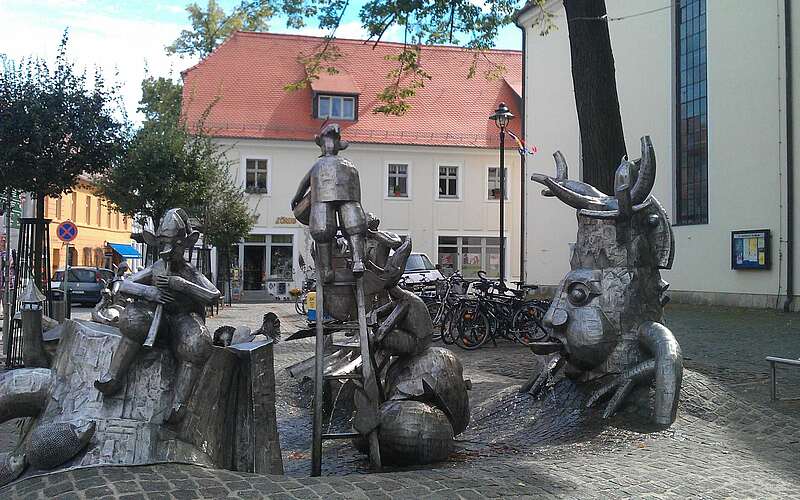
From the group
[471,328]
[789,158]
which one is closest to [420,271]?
[471,328]

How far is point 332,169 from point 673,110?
59.5 feet

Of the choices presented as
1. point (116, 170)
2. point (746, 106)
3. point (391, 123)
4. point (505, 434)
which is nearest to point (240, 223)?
point (116, 170)

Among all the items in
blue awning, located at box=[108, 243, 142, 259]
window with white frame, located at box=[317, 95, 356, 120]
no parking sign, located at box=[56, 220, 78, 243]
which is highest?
window with white frame, located at box=[317, 95, 356, 120]

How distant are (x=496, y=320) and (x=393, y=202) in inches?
683

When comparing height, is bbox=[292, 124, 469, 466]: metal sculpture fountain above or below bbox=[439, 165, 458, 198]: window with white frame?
below

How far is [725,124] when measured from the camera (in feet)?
60.8

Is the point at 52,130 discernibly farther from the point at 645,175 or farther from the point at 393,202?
the point at 393,202

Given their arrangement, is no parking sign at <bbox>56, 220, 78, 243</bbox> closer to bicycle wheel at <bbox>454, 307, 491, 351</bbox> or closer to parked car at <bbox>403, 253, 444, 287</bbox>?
parked car at <bbox>403, 253, 444, 287</bbox>

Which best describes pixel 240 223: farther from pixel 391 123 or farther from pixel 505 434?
pixel 505 434

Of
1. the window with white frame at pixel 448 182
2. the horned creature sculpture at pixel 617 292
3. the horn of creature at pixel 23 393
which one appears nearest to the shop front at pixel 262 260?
the window with white frame at pixel 448 182

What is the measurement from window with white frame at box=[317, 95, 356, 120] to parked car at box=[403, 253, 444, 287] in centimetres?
1040

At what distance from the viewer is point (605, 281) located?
5637 mm

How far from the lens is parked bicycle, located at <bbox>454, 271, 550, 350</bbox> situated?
1313 cm

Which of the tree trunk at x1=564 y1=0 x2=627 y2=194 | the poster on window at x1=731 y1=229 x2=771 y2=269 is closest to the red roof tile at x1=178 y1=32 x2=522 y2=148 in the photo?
the poster on window at x1=731 y1=229 x2=771 y2=269
